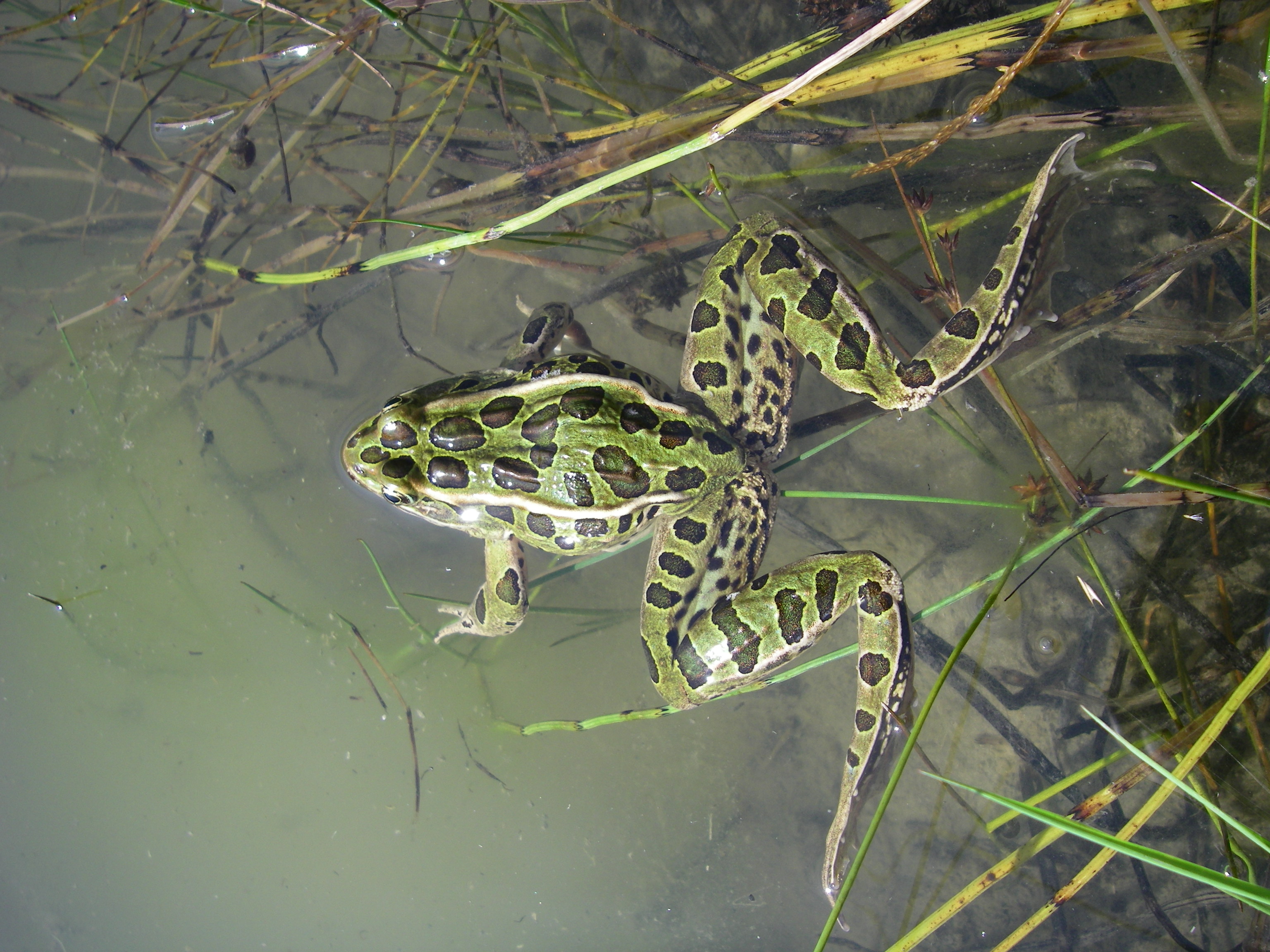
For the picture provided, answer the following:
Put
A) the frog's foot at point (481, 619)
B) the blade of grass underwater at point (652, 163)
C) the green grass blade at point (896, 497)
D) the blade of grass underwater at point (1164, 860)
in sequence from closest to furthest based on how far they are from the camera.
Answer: the blade of grass underwater at point (1164, 860), the blade of grass underwater at point (652, 163), the green grass blade at point (896, 497), the frog's foot at point (481, 619)

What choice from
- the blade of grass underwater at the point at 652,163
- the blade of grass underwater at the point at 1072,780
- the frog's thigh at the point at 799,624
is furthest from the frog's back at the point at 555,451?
the blade of grass underwater at the point at 1072,780

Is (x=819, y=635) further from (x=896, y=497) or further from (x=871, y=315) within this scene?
(x=871, y=315)

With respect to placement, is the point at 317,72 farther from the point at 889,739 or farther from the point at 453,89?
the point at 889,739

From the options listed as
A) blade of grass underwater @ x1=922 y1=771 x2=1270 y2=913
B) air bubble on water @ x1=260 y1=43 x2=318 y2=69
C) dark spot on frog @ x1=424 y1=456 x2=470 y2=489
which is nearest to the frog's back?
dark spot on frog @ x1=424 y1=456 x2=470 y2=489

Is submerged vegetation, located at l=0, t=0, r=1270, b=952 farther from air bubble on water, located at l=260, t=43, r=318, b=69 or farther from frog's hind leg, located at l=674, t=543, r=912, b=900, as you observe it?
frog's hind leg, located at l=674, t=543, r=912, b=900

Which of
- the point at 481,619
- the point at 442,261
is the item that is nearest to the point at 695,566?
the point at 481,619

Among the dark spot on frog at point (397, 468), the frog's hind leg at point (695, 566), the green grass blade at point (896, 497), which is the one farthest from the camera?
the green grass blade at point (896, 497)

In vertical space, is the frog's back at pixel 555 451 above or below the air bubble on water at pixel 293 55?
below

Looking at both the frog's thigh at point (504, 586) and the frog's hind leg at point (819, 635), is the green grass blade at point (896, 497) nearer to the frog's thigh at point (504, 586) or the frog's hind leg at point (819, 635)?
the frog's hind leg at point (819, 635)

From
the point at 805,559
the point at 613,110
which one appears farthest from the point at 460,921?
the point at 613,110
